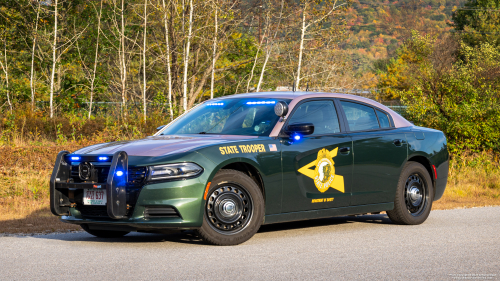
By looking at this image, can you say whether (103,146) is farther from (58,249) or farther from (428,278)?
(428,278)

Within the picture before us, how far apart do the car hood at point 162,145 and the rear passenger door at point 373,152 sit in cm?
157

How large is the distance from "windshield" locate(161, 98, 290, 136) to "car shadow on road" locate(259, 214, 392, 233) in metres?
1.44

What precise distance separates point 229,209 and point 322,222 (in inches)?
107

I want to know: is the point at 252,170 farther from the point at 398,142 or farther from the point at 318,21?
the point at 318,21

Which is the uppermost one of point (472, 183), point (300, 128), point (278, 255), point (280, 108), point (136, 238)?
point (280, 108)

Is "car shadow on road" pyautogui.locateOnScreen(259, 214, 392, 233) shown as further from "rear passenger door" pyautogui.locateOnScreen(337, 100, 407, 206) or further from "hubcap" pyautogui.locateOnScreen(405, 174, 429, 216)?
"rear passenger door" pyautogui.locateOnScreen(337, 100, 407, 206)

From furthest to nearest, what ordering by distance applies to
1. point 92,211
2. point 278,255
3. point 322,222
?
1. point 322,222
2. point 92,211
3. point 278,255

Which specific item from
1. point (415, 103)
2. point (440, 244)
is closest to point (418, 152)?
point (440, 244)

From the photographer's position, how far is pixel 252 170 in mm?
7082

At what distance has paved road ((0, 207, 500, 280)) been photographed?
17.9 ft

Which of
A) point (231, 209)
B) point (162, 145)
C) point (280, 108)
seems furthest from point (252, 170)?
point (162, 145)

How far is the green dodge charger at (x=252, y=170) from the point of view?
6.42m

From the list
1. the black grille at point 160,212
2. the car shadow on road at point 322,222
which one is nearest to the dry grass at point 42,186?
the car shadow on road at point 322,222

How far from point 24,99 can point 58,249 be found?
1931cm
